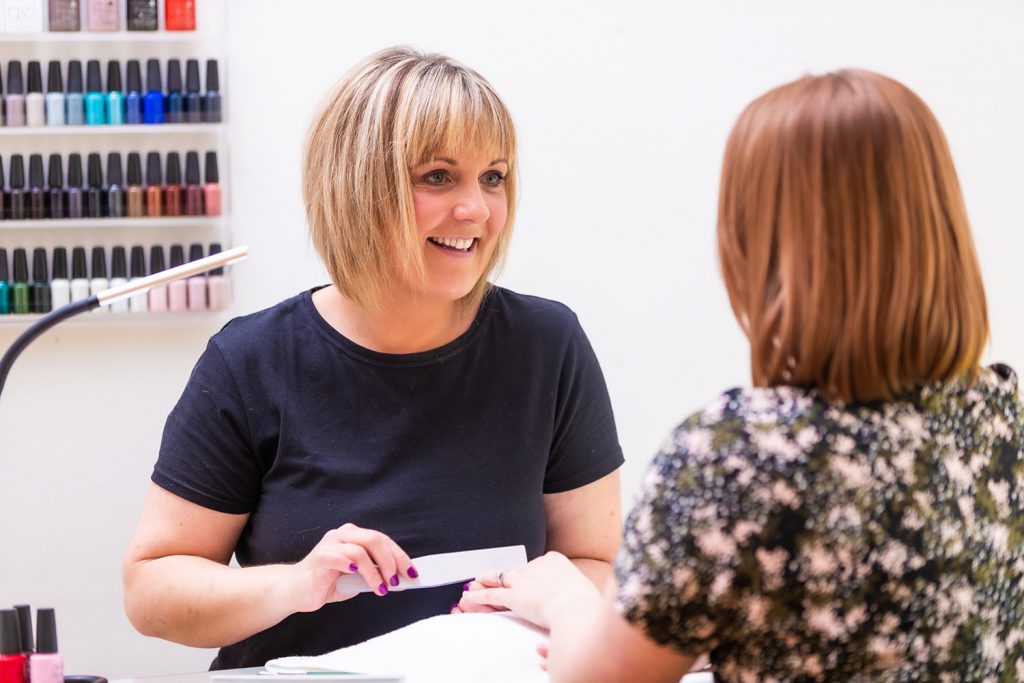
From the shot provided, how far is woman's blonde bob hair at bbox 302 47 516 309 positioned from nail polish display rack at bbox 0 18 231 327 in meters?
0.77

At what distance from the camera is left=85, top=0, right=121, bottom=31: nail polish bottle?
2.01 meters

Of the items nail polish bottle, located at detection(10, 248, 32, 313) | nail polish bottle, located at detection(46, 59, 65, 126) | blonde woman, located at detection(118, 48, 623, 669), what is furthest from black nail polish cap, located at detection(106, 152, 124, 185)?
blonde woman, located at detection(118, 48, 623, 669)

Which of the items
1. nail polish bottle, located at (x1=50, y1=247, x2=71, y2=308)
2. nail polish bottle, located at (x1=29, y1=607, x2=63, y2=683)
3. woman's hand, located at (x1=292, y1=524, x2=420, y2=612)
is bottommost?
nail polish bottle, located at (x1=29, y1=607, x2=63, y2=683)

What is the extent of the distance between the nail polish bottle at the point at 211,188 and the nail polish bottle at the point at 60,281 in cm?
28

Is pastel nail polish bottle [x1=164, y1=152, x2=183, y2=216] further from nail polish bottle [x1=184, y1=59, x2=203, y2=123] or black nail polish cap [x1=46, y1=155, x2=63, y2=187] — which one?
black nail polish cap [x1=46, y1=155, x2=63, y2=187]

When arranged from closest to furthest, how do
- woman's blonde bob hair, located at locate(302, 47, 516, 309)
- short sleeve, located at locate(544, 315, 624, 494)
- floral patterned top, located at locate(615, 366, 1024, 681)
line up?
1. floral patterned top, located at locate(615, 366, 1024, 681)
2. woman's blonde bob hair, located at locate(302, 47, 516, 309)
3. short sleeve, located at locate(544, 315, 624, 494)

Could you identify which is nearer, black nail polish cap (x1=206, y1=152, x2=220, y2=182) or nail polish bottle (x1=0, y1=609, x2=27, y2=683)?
nail polish bottle (x1=0, y1=609, x2=27, y2=683)

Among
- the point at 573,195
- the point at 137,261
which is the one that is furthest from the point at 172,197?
the point at 573,195

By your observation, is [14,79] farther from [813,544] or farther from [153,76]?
[813,544]

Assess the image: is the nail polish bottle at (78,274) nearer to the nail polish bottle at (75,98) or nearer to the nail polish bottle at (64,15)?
the nail polish bottle at (75,98)

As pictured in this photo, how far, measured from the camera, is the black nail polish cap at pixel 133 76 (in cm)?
203

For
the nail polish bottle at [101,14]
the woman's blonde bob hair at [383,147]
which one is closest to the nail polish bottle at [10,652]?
the woman's blonde bob hair at [383,147]

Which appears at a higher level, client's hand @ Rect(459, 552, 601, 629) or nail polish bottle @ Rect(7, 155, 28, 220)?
nail polish bottle @ Rect(7, 155, 28, 220)

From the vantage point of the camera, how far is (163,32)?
203 cm
